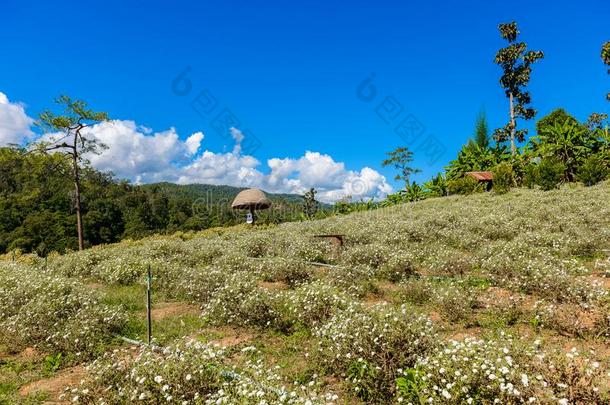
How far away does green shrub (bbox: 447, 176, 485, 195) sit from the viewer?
A: 39.3 metres

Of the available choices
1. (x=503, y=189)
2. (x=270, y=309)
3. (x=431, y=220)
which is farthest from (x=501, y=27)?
(x=270, y=309)

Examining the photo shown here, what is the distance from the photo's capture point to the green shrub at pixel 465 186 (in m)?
39.3

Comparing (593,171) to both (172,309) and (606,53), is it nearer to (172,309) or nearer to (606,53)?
(606,53)

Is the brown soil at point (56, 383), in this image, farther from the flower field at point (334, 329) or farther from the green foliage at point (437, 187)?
the green foliage at point (437, 187)

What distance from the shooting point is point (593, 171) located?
1267 inches

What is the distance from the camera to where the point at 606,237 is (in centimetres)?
1450

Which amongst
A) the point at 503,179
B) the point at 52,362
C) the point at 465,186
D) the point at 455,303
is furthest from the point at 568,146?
the point at 52,362

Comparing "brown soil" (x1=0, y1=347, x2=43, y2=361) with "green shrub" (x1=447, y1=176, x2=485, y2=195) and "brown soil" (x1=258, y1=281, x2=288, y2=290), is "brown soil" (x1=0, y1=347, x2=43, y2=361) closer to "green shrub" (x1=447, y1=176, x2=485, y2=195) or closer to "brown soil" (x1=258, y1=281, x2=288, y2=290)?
"brown soil" (x1=258, y1=281, x2=288, y2=290)

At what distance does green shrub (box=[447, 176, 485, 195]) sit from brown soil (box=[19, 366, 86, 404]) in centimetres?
3890

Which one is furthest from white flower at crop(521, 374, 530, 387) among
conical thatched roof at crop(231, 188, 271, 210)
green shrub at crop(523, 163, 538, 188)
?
green shrub at crop(523, 163, 538, 188)

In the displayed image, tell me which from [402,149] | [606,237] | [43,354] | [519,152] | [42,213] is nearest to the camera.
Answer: [43,354]

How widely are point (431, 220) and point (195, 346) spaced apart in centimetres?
1887

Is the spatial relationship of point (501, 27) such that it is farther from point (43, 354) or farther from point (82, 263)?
point (43, 354)

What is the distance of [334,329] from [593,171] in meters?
35.5
